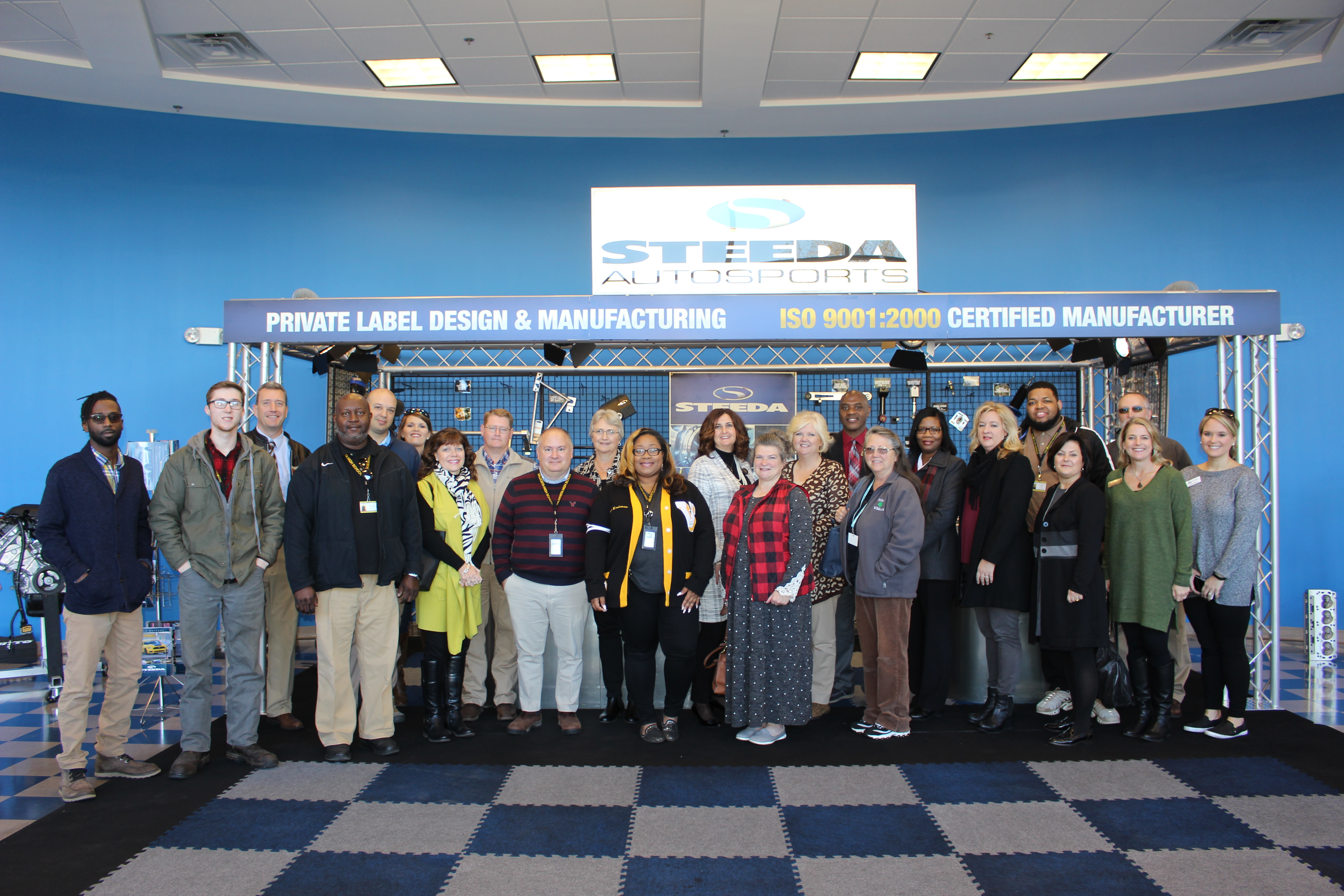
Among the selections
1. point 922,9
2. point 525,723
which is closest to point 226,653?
point 525,723

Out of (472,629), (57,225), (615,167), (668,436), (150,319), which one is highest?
(615,167)

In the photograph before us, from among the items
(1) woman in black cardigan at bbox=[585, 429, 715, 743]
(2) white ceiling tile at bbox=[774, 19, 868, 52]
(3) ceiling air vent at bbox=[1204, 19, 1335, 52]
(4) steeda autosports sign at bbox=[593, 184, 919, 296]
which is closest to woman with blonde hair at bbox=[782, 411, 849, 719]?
(1) woman in black cardigan at bbox=[585, 429, 715, 743]

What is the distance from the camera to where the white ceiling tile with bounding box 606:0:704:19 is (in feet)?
17.4

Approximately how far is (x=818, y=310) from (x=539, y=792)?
3.00m

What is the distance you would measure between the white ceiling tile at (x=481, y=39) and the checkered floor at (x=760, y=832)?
206 inches

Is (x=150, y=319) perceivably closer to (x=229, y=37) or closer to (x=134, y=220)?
(x=134, y=220)

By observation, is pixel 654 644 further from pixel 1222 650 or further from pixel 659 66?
pixel 659 66

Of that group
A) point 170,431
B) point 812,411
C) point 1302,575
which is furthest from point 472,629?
point 1302,575

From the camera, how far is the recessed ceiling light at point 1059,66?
6121 millimetres

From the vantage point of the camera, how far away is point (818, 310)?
4.39m

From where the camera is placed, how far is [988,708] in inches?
155

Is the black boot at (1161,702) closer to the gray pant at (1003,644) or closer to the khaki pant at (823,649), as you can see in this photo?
the gray pant at (1003,644)

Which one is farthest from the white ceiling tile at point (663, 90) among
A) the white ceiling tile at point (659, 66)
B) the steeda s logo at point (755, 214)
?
the steeda s logo at point (755, 214)

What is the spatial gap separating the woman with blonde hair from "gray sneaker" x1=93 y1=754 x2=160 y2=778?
326 cm
